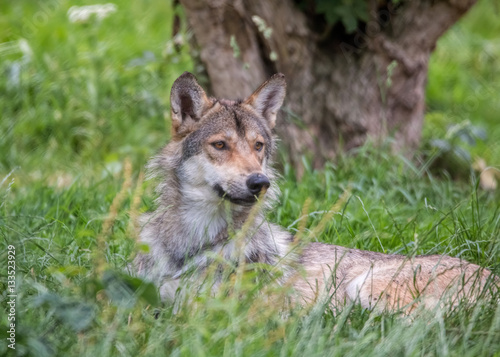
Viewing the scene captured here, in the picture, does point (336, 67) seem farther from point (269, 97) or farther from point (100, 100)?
point (100, 100)

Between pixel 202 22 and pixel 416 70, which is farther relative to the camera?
pixel 416 70

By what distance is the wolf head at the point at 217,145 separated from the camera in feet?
14.5

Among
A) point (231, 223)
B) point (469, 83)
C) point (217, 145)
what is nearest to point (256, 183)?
point (231, 223)

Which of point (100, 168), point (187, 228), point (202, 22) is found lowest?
point (100, 168)

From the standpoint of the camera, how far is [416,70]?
279 inches

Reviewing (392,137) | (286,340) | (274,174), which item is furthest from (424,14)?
(286,340)

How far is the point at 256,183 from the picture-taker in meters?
4.31

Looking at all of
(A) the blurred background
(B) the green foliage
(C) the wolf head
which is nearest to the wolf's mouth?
(C) the wolf head

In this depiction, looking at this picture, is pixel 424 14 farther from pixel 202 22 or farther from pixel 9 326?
pixel 9 326

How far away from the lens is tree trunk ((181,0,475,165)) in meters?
6.67

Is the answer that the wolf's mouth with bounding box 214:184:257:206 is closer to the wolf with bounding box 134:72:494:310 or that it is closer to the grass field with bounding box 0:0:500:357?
the wolf with bounding box 134:72:494:310

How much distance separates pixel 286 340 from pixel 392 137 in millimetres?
4142

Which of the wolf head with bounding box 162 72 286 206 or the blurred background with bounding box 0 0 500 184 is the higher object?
the wolf head with bounding box 162 72 286 206

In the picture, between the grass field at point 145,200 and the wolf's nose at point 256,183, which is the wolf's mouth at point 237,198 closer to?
the wolf's nose at point 256,183
